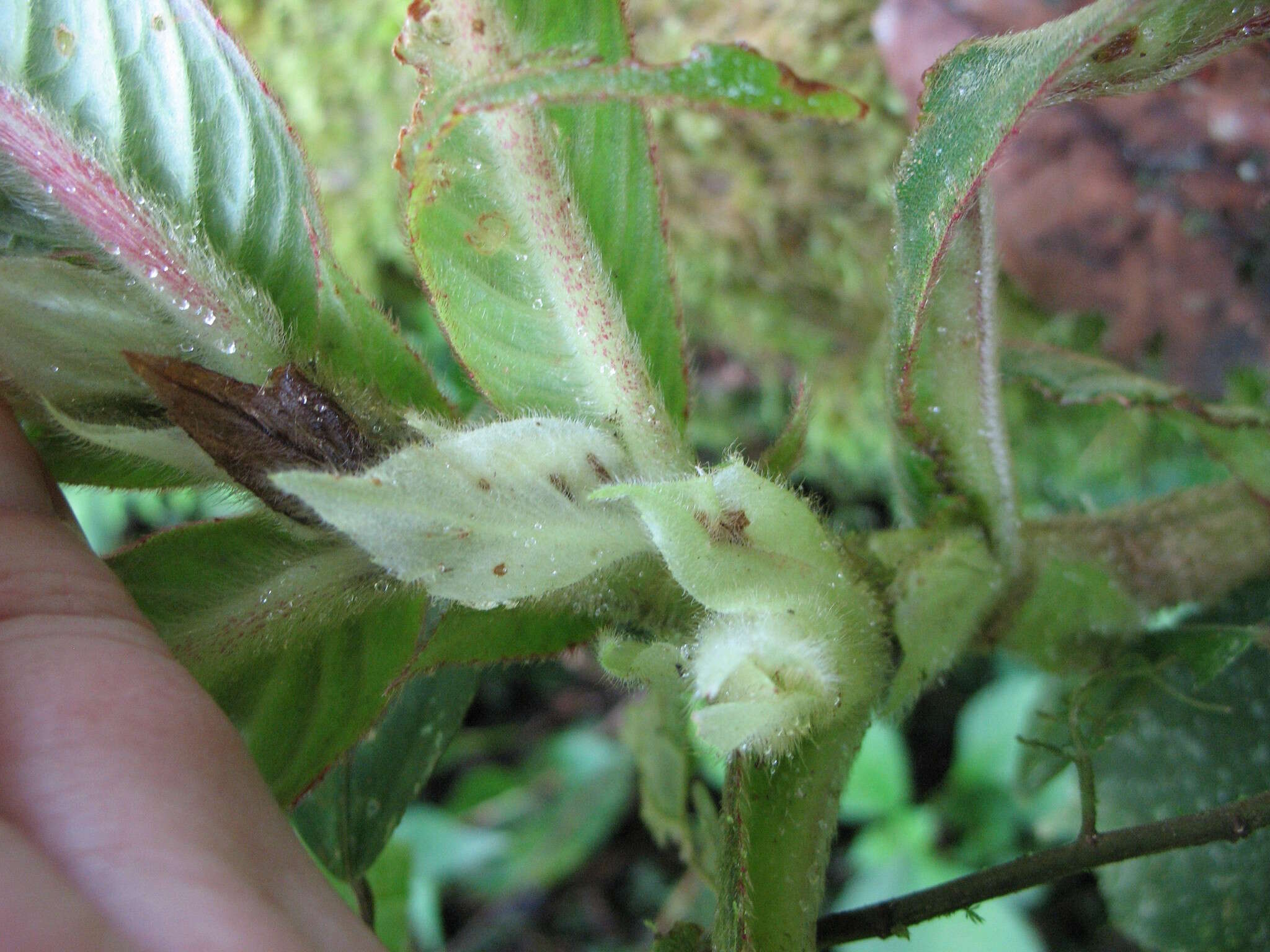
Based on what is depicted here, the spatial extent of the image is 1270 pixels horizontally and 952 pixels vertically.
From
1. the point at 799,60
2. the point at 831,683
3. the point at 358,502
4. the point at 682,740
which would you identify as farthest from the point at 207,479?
the point at 799,60

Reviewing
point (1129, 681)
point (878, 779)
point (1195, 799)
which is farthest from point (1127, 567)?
point (878, 779)

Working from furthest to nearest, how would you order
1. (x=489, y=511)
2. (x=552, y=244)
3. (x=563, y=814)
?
1. (x=563, y=814)
2. (x=552, y=244)
3. (x=489, y=511)

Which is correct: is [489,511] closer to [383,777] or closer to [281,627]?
[281,627]

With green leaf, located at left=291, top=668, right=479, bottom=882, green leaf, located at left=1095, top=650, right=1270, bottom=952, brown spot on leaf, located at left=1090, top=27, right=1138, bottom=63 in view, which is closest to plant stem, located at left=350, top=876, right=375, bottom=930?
green leaf, located at left=291, top=668, right=479, bottom=882

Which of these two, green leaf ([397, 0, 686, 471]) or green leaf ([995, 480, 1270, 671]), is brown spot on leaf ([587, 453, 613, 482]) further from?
green leaf ([995, 480, 1270, 671])

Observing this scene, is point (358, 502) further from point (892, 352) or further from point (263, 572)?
point (892, 352)
